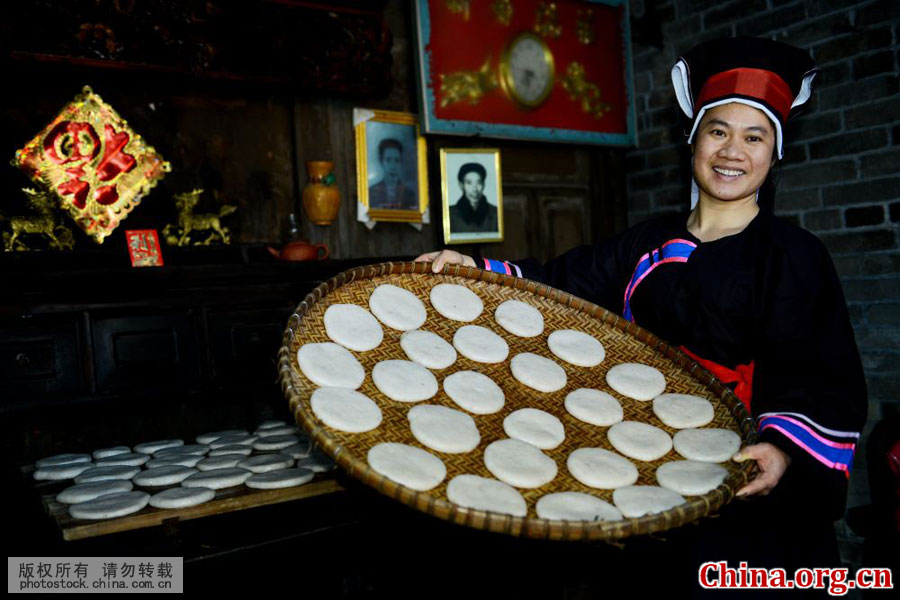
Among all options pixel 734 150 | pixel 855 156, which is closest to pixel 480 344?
pixel 734 150

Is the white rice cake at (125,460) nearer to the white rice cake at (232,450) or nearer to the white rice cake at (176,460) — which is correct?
the white rice cake at (176,460)

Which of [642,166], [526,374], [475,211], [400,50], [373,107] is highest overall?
[400,50]

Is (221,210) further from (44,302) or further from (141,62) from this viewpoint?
(44,302)

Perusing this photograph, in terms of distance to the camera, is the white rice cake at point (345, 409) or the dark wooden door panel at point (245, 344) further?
the dark wooden door panel at point (245, 344)

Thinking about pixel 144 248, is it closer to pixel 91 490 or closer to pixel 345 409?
pixel 91 490

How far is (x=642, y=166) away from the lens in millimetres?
4719

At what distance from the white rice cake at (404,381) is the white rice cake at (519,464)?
0.23 meters

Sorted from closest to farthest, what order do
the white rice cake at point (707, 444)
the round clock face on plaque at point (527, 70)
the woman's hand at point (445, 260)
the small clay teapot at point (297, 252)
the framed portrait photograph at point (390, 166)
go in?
the white rice cake at point (707, 444)
the woman's hand at point (445, 260)
the small clay teapot at point (297, 252)
the framed portrait photograph at point (390, 166)
the round clock face on plaque at point (527, 70)

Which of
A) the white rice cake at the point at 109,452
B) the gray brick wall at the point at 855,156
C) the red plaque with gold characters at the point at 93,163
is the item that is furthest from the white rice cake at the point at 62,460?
the gray brick wall at the point at 855,156

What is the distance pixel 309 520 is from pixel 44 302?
4.67 ft

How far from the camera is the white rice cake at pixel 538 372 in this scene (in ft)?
5.85

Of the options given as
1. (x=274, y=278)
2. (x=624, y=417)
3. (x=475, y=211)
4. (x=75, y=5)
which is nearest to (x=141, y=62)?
(x=75, y=5)

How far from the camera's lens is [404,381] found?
167 cm

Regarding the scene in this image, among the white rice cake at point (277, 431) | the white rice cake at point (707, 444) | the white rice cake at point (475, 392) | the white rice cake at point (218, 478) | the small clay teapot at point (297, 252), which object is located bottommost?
the white rice cake at point (277, 431)
